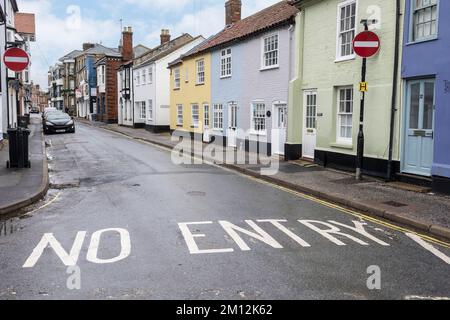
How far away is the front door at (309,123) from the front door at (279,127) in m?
1.44

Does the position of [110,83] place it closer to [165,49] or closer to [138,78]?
[138,78]

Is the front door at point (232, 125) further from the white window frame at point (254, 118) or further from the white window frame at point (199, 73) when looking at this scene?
the white window frame at point (199, 73)

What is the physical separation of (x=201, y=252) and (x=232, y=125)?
1737 centimetres

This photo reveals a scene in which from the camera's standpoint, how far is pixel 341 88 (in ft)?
49.2

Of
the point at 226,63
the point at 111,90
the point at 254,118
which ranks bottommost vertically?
the point at 254,118

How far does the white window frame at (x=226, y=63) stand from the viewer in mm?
23300

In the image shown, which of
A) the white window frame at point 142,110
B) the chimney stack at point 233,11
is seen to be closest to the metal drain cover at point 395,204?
the chimney stack at point 233,11

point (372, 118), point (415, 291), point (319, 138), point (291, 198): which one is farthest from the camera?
point (319, 138)

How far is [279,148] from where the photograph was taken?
1886 centimetres

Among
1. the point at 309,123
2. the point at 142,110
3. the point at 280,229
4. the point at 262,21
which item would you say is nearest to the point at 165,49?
the point at 142,110

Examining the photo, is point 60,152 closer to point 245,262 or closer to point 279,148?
point 279,148

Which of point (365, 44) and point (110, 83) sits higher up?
point (110, 83)
